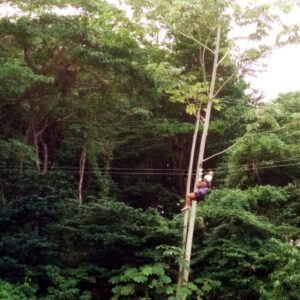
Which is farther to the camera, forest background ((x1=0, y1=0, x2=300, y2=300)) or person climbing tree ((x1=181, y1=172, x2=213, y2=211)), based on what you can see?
forest background ((x1=0, y1=0, x2=300, y2=300))

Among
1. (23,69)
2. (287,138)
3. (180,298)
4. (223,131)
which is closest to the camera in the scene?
(180,298)

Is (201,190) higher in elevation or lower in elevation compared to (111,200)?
higher

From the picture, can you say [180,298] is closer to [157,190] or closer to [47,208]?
[47,208]

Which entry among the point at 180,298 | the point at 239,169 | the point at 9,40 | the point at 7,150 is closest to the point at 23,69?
the point at 9,40

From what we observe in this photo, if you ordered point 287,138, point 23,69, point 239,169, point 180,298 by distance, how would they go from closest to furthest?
point 180,298, point 23,69, point 239,169, point 287,138

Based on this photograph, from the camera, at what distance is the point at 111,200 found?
1247 cm

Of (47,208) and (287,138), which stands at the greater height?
(287,138)

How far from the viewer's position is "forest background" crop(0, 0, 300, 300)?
10.2m

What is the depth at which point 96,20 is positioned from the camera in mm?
13000

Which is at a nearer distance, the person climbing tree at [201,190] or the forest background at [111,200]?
the person climbing tree at [201,190]

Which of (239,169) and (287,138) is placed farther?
(287,138)

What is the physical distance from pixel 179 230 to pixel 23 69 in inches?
247

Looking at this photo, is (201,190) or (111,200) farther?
(111,200)

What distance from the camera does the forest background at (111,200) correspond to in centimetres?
1024
